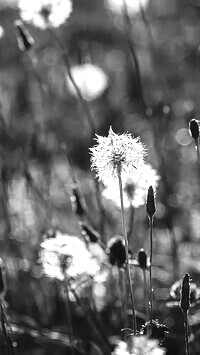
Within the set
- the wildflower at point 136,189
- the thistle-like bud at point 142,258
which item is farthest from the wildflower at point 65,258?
the wildflower at point 136,189

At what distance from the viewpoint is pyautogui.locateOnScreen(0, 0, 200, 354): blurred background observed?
2928 mm

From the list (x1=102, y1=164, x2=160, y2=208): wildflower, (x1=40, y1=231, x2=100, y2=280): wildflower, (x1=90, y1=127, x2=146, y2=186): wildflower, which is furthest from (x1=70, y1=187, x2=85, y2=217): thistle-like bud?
(x1=90, y1=127, x2=146, y2=186): wildflower

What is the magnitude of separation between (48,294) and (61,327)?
31 centimetres

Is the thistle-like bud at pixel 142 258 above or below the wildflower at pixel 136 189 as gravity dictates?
below

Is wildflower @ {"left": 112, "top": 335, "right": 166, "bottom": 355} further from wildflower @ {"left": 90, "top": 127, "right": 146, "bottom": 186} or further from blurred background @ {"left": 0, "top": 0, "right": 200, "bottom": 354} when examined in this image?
blurred background @ {"left": 0, "top": 0, "right": 200, "bottom": 354}

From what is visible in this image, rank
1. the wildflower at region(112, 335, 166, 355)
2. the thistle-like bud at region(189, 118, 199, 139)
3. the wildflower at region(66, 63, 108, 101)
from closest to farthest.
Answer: the wildflower at region(112, 335, 166, 355) → the thistle-like bud at region(189, 118, 199, 139) → the wildflower at region(66, 63, 108, 101)

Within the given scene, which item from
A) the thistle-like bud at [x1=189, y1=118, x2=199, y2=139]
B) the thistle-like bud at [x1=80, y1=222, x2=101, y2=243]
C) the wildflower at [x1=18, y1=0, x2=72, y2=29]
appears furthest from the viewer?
the wildflower at [x1=18, y1=0, x2=72, y2=29]

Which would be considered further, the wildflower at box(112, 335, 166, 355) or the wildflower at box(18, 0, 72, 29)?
the wildflower at box(18, 0, 72, 29)

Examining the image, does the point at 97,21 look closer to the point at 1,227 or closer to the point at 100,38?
the point at 100,38

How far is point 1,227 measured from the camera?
394 centimetres

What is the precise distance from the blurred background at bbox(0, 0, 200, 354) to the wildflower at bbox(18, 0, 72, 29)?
169 mm

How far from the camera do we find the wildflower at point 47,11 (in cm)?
286

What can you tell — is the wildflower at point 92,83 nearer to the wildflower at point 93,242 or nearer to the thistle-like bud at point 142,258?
the wildflower at point 93,242

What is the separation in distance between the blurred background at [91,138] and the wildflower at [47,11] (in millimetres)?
169
